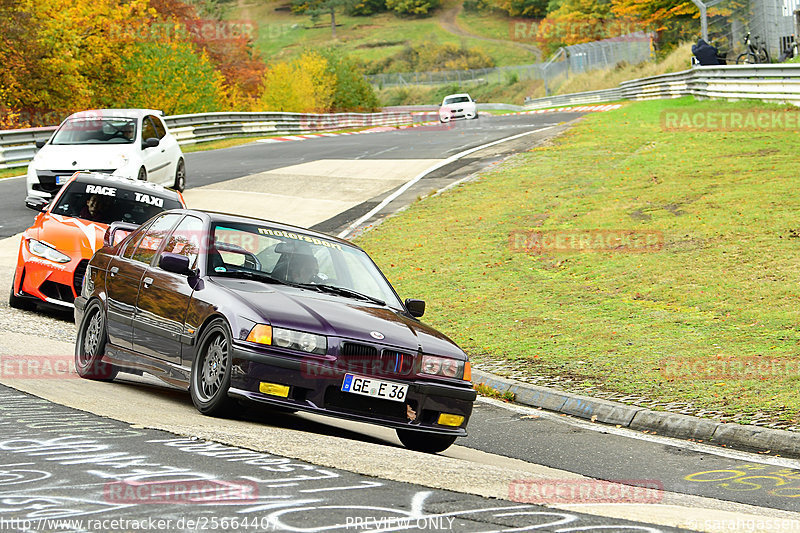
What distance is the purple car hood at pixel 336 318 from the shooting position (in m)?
6.98

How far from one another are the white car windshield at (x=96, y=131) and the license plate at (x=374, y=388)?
13836 mm

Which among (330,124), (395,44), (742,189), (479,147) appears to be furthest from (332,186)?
(395,44)

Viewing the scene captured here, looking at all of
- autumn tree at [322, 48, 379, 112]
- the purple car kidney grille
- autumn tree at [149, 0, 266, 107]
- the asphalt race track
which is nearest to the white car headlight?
the asphalt race track

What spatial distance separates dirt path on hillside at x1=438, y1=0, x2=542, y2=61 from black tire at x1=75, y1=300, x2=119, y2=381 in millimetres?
134709

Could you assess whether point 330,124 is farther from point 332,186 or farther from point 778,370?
point 778,370

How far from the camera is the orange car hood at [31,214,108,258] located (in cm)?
1188

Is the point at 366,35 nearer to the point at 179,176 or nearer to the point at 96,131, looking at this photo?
the point at 179,176

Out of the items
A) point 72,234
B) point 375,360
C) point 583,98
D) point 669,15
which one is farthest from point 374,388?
point 669,15

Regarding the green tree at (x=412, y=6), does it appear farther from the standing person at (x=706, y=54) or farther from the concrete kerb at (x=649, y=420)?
the concrete kerb at (x=649, y=420)

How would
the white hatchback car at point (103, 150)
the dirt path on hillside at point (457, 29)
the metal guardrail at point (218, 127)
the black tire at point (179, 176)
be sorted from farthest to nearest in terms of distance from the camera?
the dirt path on hillside at point (457, 29) → the metal guardrail at point (218, 127) → the black tire at point (179, 176) → the white hatchback car at point (103, 150)

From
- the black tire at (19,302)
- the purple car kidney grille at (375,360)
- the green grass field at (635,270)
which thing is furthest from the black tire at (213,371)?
the black tire at (19,302)

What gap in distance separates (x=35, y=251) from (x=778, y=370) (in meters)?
8.17

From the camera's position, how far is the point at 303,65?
3118 inches

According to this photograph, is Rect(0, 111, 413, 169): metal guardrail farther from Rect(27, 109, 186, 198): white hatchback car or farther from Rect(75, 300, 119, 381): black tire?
Rect(75, 300, 119, 381): black tire
